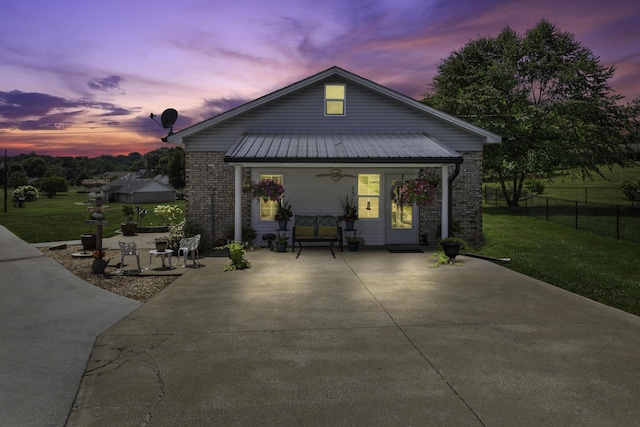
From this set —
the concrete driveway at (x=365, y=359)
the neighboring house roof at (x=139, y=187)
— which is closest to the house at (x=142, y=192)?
the neighboring house roof at (x=139, y=187)

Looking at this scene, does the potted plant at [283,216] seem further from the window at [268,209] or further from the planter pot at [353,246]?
the planter pot at [353,246]

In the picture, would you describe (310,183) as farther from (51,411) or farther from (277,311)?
(51,411)

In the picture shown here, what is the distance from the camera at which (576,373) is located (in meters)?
4.91

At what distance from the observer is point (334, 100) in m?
15.7

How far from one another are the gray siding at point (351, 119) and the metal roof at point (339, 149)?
307 millimetres

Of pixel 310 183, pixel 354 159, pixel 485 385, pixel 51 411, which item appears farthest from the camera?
pixel 310 183

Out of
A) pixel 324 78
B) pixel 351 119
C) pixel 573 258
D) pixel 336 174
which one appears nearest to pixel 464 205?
pixel 573 258

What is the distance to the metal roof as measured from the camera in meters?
12.9

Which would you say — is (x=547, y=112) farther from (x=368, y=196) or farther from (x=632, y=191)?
A: (x=368, y=196)

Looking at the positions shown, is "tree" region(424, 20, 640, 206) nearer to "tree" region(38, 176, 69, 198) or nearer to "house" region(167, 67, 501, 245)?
"house" region(167, 67, 501, 245)

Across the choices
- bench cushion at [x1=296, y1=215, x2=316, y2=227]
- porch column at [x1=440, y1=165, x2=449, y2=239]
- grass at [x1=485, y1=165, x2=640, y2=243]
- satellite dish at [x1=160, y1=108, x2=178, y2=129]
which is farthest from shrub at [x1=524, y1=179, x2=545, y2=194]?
satellite dish at [x1=160, y1=108, x2=178, y2=129]

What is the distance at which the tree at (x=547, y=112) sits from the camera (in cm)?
3120

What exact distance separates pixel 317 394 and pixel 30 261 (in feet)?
43.1

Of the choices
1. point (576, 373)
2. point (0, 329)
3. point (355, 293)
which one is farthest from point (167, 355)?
point (576, 373)
